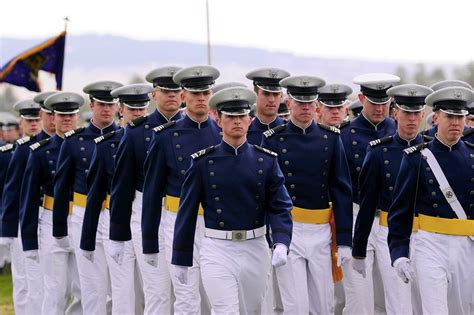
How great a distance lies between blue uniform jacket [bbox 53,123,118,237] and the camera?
1302cm

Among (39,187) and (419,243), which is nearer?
(419,243)

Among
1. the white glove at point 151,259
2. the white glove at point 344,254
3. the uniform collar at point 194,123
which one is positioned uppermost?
the uniform collar at point 194,123

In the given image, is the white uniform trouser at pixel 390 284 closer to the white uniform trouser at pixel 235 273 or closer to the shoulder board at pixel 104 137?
the white uniform trouser at pixel 235 273

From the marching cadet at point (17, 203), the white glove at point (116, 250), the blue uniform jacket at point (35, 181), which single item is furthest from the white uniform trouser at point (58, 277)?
the white glove at point (116, 250)

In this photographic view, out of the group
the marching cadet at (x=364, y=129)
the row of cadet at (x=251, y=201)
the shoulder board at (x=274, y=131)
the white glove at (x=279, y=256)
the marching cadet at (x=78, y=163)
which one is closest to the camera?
the white glove at (x=279, y=256)

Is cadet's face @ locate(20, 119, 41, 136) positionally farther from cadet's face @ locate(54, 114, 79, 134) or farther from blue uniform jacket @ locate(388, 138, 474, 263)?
blue uniform jacket @ locate(388, 138, 474, 263)

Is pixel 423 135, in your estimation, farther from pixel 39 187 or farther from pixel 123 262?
pixel 39 187

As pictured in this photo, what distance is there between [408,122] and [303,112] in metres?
0.90

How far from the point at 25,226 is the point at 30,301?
111cm

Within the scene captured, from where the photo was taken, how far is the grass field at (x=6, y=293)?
16.4m

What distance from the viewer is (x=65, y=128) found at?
1382 cm

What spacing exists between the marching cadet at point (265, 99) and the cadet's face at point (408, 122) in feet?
4.31

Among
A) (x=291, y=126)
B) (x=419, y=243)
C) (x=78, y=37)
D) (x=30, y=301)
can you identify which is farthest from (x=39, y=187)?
(x=78, y=37)

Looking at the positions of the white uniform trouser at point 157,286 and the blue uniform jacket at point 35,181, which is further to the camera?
the blue uniform jacket at point 35,181
